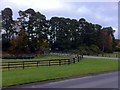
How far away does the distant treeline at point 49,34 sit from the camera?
301ft

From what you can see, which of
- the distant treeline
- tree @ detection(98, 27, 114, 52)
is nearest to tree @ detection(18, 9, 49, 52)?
the distant treeline

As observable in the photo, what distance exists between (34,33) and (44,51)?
31.1ft

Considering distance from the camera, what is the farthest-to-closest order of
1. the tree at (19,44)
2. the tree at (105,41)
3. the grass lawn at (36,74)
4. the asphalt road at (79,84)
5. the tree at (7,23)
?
the tree at (105,41) < the tree at (7,23) < the tree at (19,44) < the grass lawn at (36,74) < the asphalt road at (79,84)

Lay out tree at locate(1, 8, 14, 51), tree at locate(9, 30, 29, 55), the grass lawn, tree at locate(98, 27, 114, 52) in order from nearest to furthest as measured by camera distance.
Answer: the grass lawn
tree at locate(9, 30, 29, 55)
tree at locate(1, 8, 14, 51)
tree at locate(98, 27, 114, 52)

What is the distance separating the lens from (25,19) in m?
101

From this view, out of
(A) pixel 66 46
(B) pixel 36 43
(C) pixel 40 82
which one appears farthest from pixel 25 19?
(C) pixel 40 82

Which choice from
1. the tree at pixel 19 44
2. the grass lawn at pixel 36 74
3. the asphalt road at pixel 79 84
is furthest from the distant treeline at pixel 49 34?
the asphalt road at pixel 79 84

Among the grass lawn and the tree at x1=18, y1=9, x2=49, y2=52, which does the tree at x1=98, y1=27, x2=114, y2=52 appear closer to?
the tree at x1=18, y1=9, x2=49, y2=52

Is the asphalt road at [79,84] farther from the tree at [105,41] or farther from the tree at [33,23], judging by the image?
the tree at [105,41]

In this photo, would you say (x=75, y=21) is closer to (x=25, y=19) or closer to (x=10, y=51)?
(x=25, y=19)

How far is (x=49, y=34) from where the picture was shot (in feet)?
370

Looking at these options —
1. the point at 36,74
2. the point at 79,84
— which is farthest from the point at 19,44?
the point at 79,84

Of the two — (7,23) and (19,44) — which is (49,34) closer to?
(7,23)

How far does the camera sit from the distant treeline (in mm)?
91688
